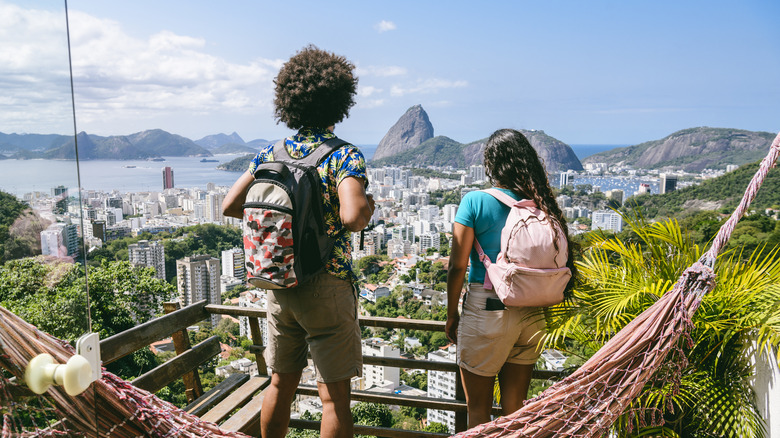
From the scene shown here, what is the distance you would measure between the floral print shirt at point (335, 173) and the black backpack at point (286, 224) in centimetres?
2

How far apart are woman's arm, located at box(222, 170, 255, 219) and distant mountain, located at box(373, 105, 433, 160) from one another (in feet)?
243

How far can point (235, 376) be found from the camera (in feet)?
7.64

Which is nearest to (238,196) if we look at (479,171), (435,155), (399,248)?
(479,171)

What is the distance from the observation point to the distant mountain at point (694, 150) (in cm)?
3672

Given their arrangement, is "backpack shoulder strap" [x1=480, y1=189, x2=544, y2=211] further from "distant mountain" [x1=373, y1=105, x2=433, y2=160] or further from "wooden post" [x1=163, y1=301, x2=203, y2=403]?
"distant mountain" [x1=373, y1=105, x2=433, y2=160]

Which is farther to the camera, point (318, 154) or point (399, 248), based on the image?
point (399, 248)

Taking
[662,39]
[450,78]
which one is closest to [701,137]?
[450,78]

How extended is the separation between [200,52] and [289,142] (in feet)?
308

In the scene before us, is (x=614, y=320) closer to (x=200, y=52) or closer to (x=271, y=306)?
(x=271, y=306)

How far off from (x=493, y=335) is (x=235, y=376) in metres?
1.38

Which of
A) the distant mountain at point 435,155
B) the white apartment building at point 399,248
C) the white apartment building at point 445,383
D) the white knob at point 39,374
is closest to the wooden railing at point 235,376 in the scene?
the white apartment building at point 445,383

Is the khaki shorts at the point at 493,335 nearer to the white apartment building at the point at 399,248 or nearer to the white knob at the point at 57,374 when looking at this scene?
the white knob at the point at 57,374

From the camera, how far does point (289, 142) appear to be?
4.67 feet

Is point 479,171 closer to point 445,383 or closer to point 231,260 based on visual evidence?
point 445,383
